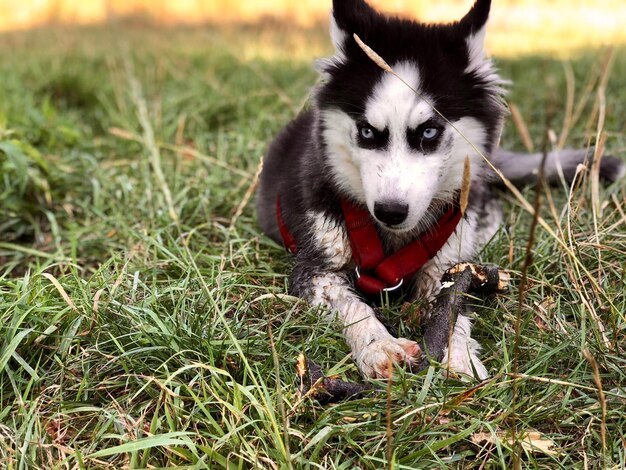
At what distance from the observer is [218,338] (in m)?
2.43

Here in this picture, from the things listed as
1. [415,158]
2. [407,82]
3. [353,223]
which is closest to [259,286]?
[353,223]

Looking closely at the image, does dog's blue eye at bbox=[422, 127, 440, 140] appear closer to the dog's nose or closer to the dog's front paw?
the dog's nose

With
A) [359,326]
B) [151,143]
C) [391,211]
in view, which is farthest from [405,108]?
[151,143]

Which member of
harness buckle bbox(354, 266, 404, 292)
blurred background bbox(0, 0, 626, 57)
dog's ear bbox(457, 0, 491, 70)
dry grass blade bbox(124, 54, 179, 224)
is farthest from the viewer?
blurred background bbox(0, 0, 626, 57)

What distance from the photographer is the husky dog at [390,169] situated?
8.20 ft

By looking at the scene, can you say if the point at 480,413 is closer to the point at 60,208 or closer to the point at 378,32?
the point at 378,32

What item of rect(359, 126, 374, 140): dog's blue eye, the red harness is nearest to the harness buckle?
the red harness

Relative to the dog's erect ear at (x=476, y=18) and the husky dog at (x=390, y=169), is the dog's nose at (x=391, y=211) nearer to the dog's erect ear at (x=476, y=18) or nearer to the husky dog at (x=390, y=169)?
the husky dog at (x=390, y=169)

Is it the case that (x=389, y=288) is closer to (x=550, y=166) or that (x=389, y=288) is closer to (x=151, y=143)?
(x=550, y=166)

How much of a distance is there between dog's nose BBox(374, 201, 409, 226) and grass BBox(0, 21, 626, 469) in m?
A: 0.47

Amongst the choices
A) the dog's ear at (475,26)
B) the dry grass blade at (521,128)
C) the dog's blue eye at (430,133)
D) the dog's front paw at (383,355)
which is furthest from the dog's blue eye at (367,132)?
the dry grass blade at (521,128)

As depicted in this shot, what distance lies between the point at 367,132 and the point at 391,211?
0.36 metres

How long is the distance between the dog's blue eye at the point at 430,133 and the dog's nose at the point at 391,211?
0.31 metres

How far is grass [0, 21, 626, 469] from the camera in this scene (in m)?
2.04
